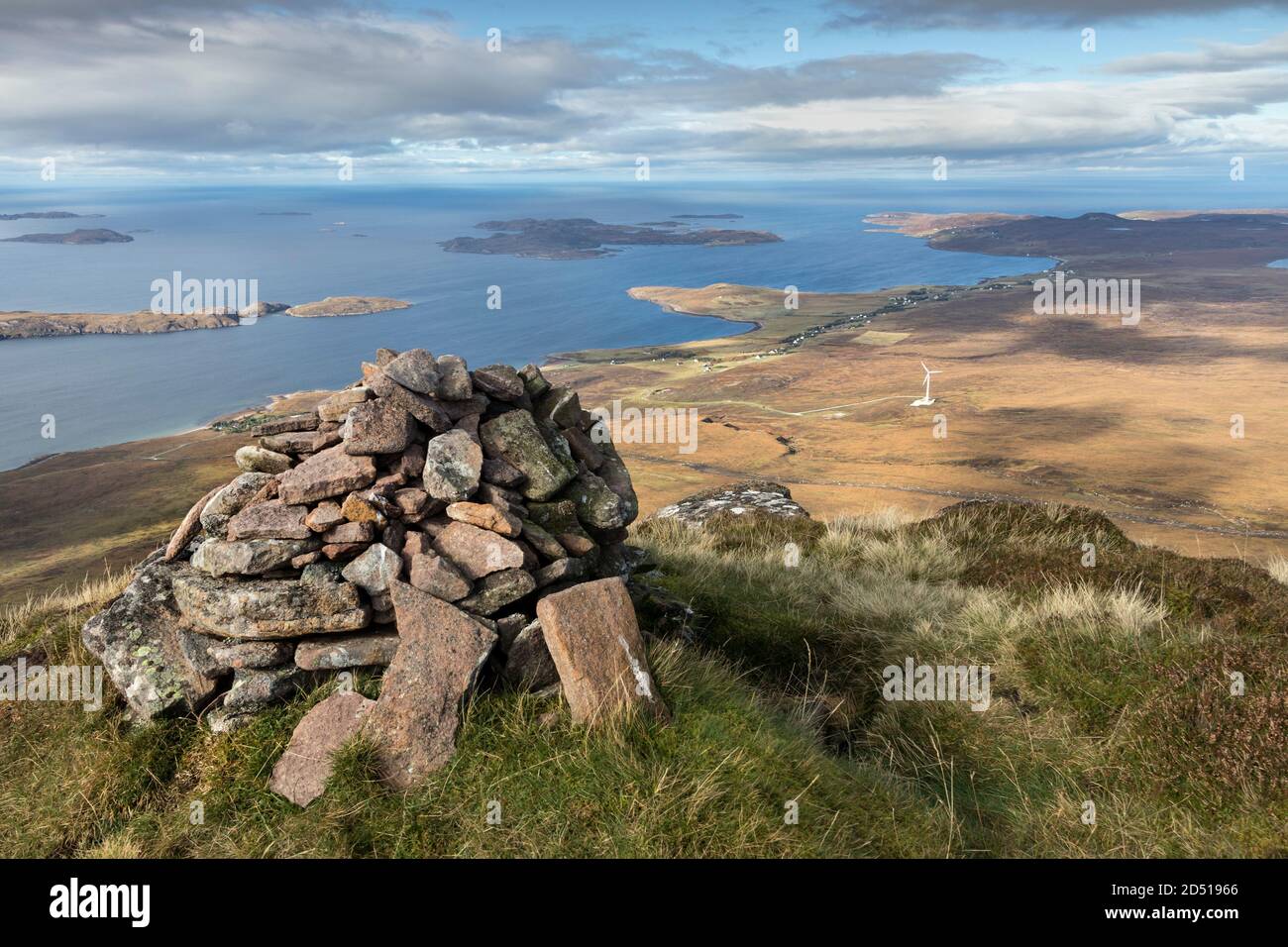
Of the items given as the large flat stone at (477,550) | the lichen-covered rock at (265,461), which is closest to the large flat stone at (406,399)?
the large flat stone at (477,550)

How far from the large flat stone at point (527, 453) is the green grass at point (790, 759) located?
84.6 inches

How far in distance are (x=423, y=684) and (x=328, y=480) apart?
2.51 metres

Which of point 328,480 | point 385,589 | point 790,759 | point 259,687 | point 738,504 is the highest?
point 328,480

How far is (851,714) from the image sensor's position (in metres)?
9.21

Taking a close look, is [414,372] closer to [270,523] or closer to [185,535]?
[270,523]

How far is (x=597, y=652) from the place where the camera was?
732 cm

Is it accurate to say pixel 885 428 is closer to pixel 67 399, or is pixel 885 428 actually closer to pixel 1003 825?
pixel 1003 825

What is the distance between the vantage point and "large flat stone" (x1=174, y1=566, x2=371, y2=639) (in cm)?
765

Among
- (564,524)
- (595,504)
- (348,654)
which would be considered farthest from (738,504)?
(348,654)

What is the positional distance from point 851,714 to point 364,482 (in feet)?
19.6

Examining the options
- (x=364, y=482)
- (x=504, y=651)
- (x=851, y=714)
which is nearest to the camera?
(x=504, y=651)

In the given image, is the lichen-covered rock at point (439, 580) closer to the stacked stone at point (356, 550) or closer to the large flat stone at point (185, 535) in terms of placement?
the stacked stone at point (356, 550)

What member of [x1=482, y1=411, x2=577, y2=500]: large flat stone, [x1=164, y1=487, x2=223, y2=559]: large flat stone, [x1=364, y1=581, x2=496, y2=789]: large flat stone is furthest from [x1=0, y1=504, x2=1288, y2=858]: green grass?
[x1=482, y1=411, x2=577, y2=500]: large flat stone
